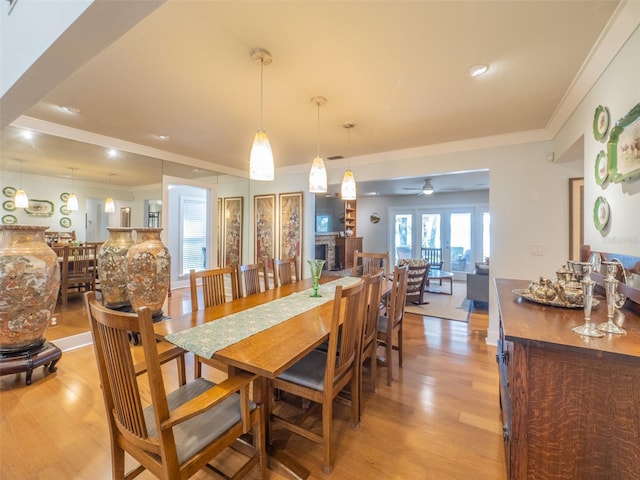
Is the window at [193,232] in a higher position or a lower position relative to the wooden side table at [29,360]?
higher

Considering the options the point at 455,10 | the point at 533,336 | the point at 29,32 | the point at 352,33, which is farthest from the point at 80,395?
the point at 455,10

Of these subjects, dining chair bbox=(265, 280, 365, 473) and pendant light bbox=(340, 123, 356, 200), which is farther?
pendant light bbox=(340, 123, 356, 200)

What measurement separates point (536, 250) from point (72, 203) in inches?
211

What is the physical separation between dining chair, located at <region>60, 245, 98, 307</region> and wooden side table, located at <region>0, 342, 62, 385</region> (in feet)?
3.53

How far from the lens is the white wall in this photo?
1.44 metres

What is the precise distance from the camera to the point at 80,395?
7.13 feet

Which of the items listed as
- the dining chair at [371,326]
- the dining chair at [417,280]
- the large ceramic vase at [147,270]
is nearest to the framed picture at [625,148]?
the dining chair at [371,326]

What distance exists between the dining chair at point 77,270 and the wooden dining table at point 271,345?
2516 millimetres

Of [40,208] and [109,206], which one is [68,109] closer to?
[40,208]

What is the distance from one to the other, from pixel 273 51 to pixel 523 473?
244cm

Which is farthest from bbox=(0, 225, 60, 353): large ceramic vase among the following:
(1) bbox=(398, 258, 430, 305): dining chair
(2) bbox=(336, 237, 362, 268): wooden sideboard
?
(2) bbox=(336, 237, 362, 268): wooden sideboard

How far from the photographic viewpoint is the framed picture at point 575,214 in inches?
117

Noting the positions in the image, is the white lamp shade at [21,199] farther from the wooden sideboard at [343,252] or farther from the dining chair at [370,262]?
the wooden sideboard at [343,252]

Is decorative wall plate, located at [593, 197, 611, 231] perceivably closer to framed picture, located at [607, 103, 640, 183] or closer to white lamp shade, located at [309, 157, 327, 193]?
framed picture, located at [607, 103, 640, 183]
